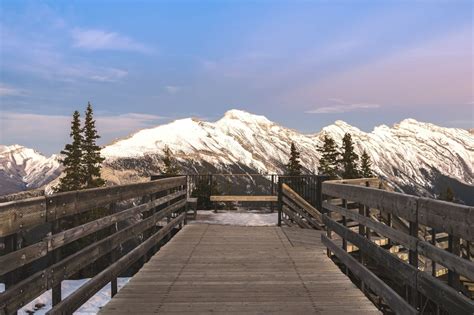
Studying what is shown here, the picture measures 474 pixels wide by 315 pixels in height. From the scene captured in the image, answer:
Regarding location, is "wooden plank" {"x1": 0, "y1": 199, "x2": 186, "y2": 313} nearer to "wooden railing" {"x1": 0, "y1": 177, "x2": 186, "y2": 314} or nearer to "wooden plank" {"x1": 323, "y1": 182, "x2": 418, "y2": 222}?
"wooden railing" {"x1": 0, "y1": 177, "x2": 186, "y2": 314}

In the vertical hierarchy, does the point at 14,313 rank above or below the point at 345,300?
above

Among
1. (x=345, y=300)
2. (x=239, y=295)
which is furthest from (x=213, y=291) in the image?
(x=345, y=300)

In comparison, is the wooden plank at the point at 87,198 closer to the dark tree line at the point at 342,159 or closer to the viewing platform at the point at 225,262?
the viewing platform at the point at 225,262

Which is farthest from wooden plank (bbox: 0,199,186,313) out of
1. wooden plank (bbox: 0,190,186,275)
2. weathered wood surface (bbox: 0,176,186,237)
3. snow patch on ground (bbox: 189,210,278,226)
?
snow patch on ground (bbox: 189,210,278,226)

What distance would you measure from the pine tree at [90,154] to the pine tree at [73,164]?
82 centimetres

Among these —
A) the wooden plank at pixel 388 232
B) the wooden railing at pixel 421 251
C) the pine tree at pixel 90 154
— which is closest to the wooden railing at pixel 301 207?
the wooden plank at pixel 388 232

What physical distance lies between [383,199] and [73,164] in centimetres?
6305

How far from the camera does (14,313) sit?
11.0 feet

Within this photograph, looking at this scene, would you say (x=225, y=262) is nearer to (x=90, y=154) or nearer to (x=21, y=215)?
(x=21, y=215)

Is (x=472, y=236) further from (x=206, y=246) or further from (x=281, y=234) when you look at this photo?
(x=281, y=234)

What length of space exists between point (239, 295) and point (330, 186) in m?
2.93

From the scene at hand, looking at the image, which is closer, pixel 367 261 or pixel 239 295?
pixel 239 295

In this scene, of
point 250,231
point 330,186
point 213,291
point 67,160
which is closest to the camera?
point 213,291

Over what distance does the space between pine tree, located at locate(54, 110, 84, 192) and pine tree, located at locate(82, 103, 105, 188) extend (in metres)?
0.82
